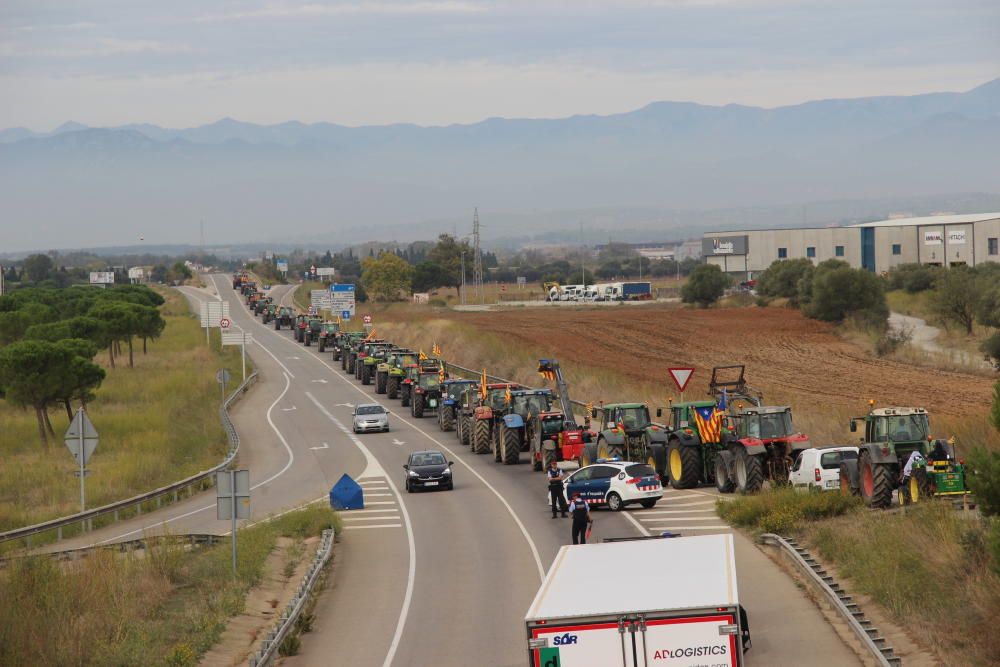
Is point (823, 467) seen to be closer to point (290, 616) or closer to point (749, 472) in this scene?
point (749, 472)

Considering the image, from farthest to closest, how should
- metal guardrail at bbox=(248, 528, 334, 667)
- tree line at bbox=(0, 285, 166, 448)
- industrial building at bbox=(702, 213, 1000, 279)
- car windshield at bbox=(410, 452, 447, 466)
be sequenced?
industrial building at bbox=(702, 213, 1000, 279) < tree line at bbox=(0, 285, 166, 448) < car windshield at bbox=(410, 452, 447, 466) < metal guardrail at bbox=(248, 528, 334, 667)

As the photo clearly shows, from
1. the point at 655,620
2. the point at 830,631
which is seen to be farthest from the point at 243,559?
the point at 655,620

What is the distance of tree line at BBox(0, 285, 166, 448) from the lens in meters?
51.8

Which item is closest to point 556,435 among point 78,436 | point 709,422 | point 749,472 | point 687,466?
point 687,466

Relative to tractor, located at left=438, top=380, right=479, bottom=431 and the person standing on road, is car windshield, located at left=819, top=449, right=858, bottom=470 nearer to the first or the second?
the person standing on road

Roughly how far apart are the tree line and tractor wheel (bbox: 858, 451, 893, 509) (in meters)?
34.6

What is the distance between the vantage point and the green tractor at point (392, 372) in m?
65.1

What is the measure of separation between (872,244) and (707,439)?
120 meters

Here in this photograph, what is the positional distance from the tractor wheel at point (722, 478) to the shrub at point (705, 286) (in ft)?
328

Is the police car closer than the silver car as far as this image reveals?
Yes

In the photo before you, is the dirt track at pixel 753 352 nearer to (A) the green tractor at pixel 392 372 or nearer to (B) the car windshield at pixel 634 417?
(A) the green tractor at pixel 392 372

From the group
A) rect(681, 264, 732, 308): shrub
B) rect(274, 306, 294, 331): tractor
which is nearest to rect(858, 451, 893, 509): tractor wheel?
rect(274, 306, 294, 331): tractor

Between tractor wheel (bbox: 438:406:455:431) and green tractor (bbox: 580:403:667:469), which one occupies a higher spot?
green tractor (bbox: 580:403:667:469)

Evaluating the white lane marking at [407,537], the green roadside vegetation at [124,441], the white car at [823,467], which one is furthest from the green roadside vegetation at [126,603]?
the white car at [823,467]
